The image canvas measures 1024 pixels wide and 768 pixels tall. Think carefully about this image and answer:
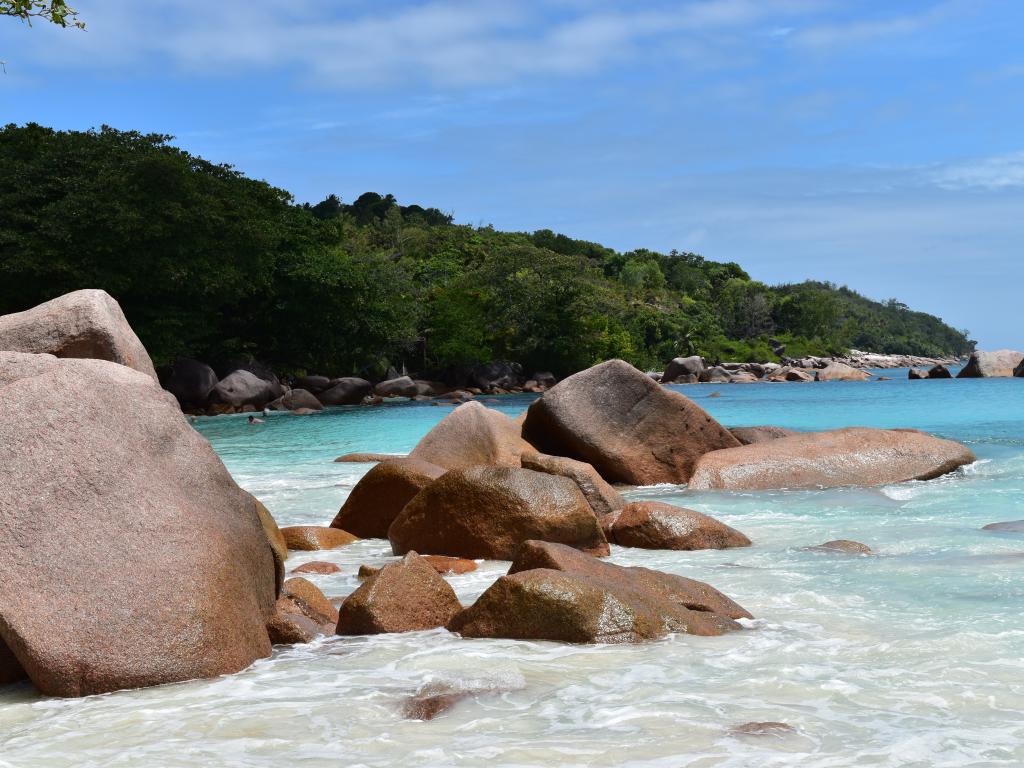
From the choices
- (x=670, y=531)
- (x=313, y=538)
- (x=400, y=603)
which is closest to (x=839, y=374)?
(x=670, y=531)

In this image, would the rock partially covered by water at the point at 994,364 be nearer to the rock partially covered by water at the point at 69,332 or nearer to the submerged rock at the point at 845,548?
the submerged rock at the point at 845,548

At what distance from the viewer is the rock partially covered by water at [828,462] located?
1296 cm

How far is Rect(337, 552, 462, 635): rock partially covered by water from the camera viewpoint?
608 centimetres

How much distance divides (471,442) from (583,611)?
7774 mm

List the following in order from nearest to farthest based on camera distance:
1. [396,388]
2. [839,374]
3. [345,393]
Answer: [345,393] < [396,388] < [839,374]

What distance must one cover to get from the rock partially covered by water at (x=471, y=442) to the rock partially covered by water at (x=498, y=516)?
4.09m

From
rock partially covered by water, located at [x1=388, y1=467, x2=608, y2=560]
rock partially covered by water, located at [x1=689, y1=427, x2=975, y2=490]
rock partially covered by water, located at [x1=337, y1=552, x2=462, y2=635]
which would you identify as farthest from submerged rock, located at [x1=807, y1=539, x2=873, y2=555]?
rock partially covered by water, located at [x1=689, y1=427, x2=975, y2=490]

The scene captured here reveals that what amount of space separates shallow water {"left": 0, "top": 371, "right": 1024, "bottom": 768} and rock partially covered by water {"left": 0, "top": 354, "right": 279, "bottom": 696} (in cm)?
18

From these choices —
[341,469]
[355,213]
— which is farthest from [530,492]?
[355,213]

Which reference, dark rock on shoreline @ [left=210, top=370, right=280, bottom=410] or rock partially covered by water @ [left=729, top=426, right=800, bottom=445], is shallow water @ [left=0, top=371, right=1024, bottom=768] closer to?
rock partially covered by water @ [left=729, top=426, right=800, bottom=445]

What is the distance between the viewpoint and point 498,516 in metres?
8.43

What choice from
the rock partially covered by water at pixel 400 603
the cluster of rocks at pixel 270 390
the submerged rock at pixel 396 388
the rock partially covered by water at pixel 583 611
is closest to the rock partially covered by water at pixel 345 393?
the cluster of rocks at pixel 270 390

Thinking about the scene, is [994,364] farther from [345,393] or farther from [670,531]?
[670,531]

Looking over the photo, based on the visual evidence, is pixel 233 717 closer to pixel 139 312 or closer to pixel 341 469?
pixel 341 469
